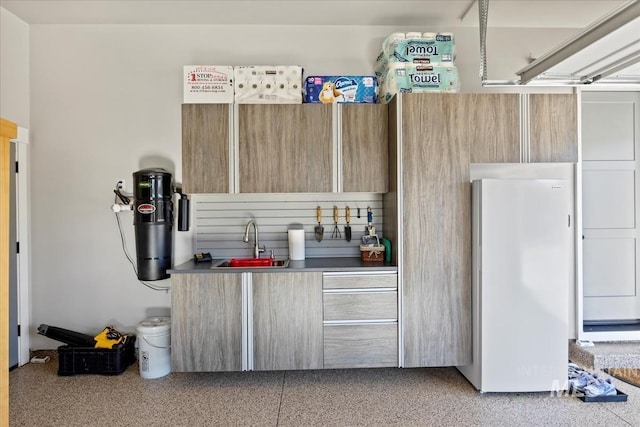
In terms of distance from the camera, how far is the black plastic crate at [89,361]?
2.99 metres

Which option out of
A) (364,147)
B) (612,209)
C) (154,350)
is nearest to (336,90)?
(364,147)

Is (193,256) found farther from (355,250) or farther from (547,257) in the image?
(547,257)

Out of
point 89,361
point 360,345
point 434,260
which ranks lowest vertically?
point 89,361

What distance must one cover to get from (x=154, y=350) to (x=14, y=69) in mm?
2700

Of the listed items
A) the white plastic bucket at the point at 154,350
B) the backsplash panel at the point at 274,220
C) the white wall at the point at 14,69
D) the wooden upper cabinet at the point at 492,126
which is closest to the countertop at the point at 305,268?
the backsplash panel at the point at 274,220

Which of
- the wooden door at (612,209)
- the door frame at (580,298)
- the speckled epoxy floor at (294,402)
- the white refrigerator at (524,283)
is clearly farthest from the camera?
the wooden door at (612,209)

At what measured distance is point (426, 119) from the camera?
2.78 metres

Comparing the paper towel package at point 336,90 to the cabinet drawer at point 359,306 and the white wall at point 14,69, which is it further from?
the white wall at point 14,69

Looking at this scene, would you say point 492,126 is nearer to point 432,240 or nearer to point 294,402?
point 432,240

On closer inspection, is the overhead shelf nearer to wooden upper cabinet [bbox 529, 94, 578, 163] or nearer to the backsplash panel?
wooden upper cabinet [bbox 529, 94, 578, 163]

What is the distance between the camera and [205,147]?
2932 mm

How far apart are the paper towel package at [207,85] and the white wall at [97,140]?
19.7 inches

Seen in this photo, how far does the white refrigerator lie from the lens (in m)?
2.60

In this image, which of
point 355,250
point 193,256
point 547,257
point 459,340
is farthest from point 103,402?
point 547,257
